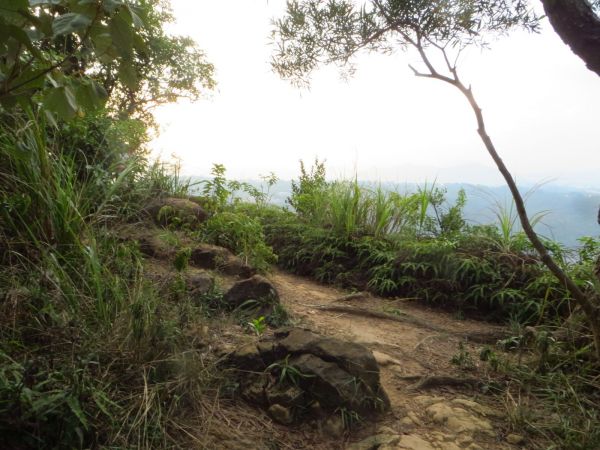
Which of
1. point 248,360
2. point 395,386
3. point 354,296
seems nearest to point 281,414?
point 248,360

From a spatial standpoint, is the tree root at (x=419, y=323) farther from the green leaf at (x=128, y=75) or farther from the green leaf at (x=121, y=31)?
the green leaf at (x=121, y=31)

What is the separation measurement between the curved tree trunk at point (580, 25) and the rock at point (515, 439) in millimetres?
1878

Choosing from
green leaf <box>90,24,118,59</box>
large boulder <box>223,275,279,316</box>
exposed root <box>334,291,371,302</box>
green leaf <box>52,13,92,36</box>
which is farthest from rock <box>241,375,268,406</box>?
exposed root <box>334,291,371,302</box>

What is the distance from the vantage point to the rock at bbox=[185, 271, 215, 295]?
9.49 ft

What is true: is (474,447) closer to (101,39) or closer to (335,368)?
(335,368)

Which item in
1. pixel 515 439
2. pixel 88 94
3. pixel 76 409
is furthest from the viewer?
pixel 515 439

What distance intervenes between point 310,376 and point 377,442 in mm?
416

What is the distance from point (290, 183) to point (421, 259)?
3.73 m

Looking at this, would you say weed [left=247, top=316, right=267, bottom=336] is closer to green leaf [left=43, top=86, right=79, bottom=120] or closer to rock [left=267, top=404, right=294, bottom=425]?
rock [left=267, top=404, right=294, bottom=425]

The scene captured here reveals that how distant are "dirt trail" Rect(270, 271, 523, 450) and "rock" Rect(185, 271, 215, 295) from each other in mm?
728

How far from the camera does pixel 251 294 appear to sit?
121 inches

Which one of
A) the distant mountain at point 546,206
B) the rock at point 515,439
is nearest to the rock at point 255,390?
the rock at point 515,439

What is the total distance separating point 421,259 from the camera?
14.9ft

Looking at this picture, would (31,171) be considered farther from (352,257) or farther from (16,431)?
(352,257)
